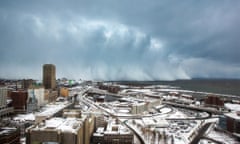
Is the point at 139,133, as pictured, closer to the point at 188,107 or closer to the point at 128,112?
the point at 128,112

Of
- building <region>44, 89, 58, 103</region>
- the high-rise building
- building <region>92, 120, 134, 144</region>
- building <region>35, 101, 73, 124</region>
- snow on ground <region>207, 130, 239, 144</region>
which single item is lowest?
snow on ground <region>207, 130, 239, 144</region>

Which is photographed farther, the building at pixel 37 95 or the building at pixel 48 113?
the building at pixel 37 95

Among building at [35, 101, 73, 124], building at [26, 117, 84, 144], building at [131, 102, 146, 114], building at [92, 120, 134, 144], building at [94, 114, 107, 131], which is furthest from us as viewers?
building at [131, 102, 146, 114]

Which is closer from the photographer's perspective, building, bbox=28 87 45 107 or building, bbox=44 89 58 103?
building, bbox=28 87 45 107

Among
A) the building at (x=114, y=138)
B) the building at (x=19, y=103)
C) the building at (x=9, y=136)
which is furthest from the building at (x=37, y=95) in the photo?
the building at (x=114, y=138)

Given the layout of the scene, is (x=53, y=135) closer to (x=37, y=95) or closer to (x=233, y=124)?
(x=233, y=124)

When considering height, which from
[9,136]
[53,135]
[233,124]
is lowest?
[233,124]

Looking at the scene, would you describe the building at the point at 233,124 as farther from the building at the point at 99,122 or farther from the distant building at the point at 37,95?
the distant building at the point at 37,95

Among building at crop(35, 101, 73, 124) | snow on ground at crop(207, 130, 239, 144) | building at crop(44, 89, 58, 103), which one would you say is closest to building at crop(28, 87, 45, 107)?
building at crop(44, 89, 58, 103)

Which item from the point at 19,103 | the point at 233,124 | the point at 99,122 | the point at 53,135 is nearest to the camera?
the point at 53,135

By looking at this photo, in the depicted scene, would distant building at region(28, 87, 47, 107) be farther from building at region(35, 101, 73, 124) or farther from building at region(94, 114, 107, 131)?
building at region(94, 114, 107, 131)

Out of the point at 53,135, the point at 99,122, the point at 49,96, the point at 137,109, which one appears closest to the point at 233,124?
the point at 99,122
